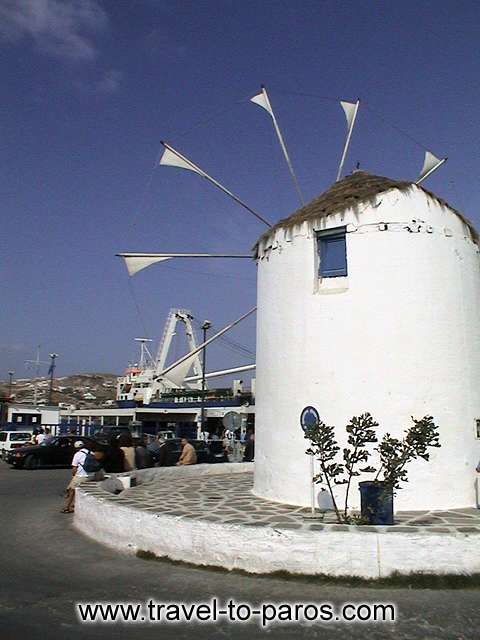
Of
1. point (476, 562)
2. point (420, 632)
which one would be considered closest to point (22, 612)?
point (420, 632)

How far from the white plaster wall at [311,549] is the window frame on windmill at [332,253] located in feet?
18.0

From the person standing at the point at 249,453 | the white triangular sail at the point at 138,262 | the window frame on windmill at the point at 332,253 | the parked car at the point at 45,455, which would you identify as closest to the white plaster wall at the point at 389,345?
the window frame on windmill at the point at 332,253

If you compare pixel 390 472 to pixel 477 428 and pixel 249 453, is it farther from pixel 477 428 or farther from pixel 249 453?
pixel 249 453

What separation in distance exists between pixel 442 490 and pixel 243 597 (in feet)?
16.9

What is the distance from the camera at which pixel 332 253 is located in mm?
11375

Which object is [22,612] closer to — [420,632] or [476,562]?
[420,632]

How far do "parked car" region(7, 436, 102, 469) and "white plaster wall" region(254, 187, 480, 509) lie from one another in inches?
542

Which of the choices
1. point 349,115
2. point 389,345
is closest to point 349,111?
point 349,115

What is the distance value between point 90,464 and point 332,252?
721cm

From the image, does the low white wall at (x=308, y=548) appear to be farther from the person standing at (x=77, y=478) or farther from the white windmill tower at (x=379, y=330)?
the person standing at (x=77, y=478)

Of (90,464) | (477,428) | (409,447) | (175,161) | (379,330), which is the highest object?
(175,161)

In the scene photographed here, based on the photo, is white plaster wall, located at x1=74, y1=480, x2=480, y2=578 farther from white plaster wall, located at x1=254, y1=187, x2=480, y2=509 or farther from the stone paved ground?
white plaster wall, located at x1=254, y1=187, x2=480, y2=509

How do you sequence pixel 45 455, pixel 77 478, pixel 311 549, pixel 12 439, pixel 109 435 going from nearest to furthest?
pixel 311 549
pixel 77 478
pixel 45 455
pixel 12 439
pixel 109 435

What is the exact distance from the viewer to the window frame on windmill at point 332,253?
11203 millimetres
